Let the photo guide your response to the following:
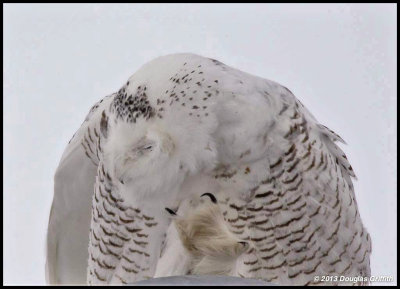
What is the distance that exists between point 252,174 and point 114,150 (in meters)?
0.27

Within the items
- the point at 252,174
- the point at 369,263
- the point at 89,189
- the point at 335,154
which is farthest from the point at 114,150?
the point at 369,263

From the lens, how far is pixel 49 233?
1.77 metres

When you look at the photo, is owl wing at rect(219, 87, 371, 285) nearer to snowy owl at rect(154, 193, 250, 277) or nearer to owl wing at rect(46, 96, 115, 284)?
snowy owl at rect(154, 193, 250, 277)

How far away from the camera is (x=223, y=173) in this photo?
141 cm

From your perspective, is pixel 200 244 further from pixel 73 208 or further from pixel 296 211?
pixel 73 208

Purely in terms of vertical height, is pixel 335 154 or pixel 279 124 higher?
pixel 279 124

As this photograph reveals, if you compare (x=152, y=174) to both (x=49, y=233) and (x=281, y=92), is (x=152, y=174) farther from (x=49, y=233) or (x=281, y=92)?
(x=49, y=233)

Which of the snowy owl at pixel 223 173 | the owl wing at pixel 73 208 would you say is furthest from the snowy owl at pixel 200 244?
the owl wing at pixel 73 208

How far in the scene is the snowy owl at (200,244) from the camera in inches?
57.4

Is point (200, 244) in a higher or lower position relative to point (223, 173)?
lower

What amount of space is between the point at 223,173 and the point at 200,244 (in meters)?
0.18

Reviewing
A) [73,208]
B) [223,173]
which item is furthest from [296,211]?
[73,208]

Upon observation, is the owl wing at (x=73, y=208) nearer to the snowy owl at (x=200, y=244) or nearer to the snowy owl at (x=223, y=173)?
the snowy owl at (x=223, y=173)

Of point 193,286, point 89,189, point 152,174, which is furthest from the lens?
point 89,189
